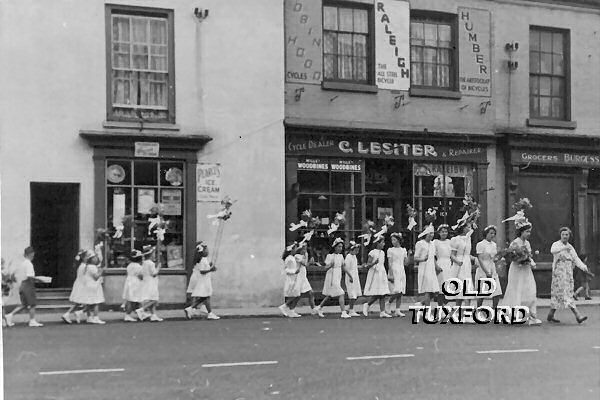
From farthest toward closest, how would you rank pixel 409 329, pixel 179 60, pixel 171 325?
1. pixel 409 329
2. pixel 171 325
3. pixel 179 60

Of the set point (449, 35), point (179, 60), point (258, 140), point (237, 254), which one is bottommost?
point (237, 254)

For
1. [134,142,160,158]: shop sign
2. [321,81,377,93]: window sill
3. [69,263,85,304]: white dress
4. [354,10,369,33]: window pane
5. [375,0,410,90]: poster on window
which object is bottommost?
[69,263,85,304]: white dress

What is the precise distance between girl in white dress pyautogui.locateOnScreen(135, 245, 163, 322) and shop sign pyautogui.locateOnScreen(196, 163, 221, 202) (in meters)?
0.92

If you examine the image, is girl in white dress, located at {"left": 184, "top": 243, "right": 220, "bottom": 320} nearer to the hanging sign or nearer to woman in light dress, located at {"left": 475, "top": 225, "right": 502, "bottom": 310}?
woman in light dress, located at {"left": 475, "top": 225, "right": 502, "bottom": 310}

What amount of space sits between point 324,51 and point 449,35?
3146 millimetres

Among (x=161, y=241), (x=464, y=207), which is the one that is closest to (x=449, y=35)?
(x=464, y=207)

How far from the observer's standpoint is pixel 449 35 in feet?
41.7

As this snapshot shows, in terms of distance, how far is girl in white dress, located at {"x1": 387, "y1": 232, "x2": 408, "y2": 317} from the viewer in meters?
14.2

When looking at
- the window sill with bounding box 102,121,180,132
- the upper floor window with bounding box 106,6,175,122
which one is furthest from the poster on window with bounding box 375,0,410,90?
the window sill with bounding box 102,121,180,132

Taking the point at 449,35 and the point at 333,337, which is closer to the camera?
the point at 333,337

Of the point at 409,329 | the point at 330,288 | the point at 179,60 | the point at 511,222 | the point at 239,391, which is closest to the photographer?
the point at 239,391

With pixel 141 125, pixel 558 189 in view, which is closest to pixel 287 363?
pixel 141 125

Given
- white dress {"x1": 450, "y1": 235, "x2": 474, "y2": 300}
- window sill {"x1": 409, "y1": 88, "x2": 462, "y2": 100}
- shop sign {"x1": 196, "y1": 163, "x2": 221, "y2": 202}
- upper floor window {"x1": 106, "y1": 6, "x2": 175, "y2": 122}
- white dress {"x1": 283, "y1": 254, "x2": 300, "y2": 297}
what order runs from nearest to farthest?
upper floor window {"x1": 106, "y1": 6, "x2": 175, "y2": 122} < shop sign {"x1": 196, "y1": 163, "x2": 221, "y2": 202} < white dress {"x1": 450, "y1": 235, "x2": 474, "y2": 300} < window sill {"x1": 409, "y1": 88, "x2": 462, "y2": 100} < white dress {"x1": 283, "y1": 254, "x2": 300, "y2": 297}

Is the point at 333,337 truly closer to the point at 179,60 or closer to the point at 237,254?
the point at 237,254
